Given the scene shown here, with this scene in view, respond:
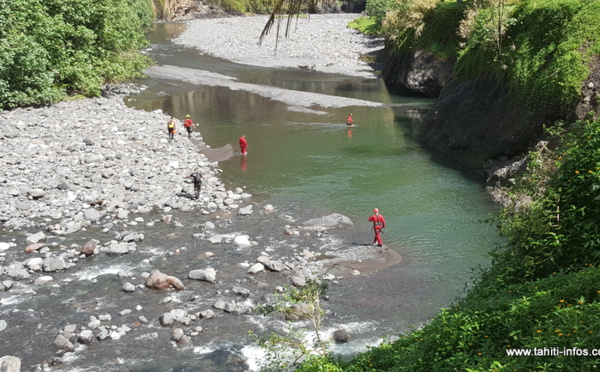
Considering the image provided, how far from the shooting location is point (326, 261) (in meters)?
19.4

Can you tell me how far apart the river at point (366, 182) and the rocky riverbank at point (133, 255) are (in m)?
1.37

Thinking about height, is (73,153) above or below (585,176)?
below

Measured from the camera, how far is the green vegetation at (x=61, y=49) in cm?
3434

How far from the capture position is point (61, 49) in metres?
38.6

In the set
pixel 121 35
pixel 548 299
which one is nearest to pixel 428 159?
pixel 548 299

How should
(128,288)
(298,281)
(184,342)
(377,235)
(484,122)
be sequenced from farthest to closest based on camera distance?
(484,122) < (377,235) < (298,281) < (128,288) < (184,342)

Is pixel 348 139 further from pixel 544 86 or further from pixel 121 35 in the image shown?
pixel 121 35

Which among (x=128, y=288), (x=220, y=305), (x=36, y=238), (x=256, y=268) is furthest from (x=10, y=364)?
(x=36, y=238)

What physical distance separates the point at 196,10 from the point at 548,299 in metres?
125

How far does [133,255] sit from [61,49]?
2537 centimetres

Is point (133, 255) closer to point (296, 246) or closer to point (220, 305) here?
point (220, 305)

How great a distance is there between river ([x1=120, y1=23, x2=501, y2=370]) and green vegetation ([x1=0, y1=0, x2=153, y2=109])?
433 centimetres

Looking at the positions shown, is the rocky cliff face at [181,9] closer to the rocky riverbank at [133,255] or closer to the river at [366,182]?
the river at [366,182]

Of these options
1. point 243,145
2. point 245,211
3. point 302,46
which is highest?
point 302,46
